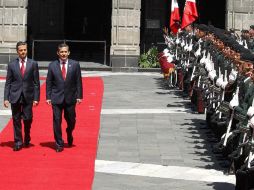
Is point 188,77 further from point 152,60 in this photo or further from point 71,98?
point 152,60

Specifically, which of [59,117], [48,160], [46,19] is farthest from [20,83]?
[46,19]

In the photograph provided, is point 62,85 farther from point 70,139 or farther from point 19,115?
point 70,139

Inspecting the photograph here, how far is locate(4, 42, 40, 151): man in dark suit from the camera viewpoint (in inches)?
543

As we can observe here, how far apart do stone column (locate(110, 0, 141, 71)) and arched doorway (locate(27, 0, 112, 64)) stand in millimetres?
3038

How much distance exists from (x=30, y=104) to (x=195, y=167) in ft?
11.0

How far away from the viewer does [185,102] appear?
2117 centimetres

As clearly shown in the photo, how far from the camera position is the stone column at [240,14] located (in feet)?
103

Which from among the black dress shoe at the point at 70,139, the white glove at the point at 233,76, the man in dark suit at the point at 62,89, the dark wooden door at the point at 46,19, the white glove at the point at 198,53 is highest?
the dark wooden door at the point at 46,19

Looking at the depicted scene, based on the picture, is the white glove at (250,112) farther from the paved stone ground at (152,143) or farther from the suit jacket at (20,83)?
the suit jacket at (20,83)

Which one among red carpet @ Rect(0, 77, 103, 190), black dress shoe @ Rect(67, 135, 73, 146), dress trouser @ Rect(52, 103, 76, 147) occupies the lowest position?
red carpet @ Rect(0, 77, 103, 190)

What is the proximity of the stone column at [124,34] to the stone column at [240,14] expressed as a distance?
3883mm

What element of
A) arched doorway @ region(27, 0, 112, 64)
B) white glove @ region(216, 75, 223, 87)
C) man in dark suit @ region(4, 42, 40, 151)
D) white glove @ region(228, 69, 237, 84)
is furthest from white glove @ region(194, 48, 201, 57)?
arched doorway @ region(27, 0, 112, 64)

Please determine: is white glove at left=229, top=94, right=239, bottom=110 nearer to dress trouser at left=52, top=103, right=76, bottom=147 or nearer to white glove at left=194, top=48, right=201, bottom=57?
dress trouser at left=52, top=103, right=76, bottom=147

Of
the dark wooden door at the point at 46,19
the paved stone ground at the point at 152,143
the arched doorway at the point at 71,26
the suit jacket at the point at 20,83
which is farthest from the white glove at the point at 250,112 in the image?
the dark wooden door at the point at 46,19
